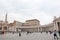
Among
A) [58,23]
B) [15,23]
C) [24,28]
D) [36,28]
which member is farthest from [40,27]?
[58,23]

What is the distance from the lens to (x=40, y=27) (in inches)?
5005

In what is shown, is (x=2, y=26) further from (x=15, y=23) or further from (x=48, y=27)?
(x=48, y=27)

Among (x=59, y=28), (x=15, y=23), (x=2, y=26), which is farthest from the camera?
(x=15, y=23)

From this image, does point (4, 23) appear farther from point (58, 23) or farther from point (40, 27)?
point (58, 23)

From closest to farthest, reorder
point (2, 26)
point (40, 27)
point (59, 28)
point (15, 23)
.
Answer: point (59, 28), point (2, 26), point (40, 27), point (15, 23)

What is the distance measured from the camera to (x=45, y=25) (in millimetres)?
133125

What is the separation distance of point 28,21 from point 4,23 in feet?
106

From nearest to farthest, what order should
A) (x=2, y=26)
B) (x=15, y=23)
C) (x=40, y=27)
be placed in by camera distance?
(x=2, y=26) < (x=40, y=27) < (x=15, y=23)

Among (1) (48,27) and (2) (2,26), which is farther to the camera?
(1) (48,27)

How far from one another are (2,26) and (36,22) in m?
37.9

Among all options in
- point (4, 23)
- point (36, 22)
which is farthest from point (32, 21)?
point (4, 23)

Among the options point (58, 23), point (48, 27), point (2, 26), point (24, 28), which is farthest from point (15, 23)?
point (58, 23)

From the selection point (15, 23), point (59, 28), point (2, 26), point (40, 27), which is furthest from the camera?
point (15, 23)

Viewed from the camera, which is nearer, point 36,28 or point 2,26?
point 2,26
